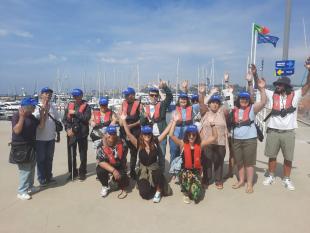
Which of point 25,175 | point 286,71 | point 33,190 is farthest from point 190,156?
point 286,71

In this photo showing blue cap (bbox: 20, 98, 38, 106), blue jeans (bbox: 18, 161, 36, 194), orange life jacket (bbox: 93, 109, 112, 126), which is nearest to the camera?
blue cap (bbox: 20, 98, 38, 106)

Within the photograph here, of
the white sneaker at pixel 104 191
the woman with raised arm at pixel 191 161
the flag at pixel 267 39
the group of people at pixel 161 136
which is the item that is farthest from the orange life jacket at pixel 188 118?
the flag at pixel 267 39

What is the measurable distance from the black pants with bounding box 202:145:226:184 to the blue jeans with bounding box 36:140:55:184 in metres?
2.88

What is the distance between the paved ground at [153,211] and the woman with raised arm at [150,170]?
0.56 ft

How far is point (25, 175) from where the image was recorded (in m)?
4.61

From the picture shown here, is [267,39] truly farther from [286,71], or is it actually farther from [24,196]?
[24,196]

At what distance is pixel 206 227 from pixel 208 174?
1.81 metres

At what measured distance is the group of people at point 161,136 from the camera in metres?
4.66

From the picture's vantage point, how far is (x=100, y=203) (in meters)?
4.53

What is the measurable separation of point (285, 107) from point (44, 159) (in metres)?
4.47

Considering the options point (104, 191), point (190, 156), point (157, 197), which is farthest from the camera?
point (104, 191)

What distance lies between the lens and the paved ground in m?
3.72

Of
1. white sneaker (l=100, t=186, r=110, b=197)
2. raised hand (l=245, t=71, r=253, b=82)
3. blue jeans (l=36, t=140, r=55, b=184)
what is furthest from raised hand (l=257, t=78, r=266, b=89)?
blue jeans (l=36, t=140, r=55, b=184)

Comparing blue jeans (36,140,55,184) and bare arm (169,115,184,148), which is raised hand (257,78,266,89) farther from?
blue jeans (36,140,55,184)
